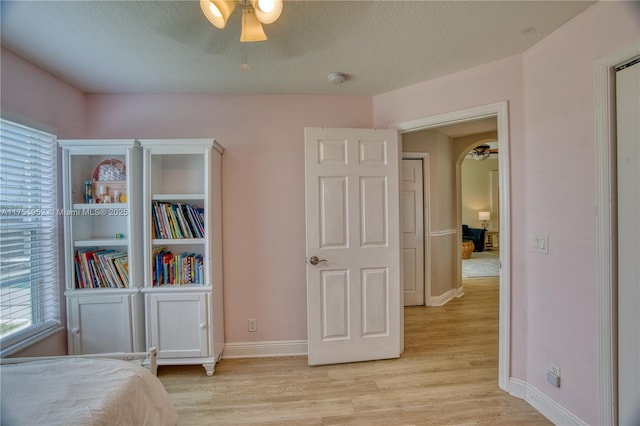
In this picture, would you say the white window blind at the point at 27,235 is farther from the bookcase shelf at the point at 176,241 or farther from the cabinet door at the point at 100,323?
the bookcase shelf at the point at 176,241

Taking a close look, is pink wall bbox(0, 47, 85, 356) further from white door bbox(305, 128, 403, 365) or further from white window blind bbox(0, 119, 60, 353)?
white door bbox(305, 128, 403, 365)

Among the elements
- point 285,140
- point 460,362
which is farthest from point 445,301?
point 285,140

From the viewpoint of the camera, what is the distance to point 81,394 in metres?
1.05

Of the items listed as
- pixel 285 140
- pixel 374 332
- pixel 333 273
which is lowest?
pixel 374 332

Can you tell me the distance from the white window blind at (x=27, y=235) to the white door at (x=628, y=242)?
3.61m

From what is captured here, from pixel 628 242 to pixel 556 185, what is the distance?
480 millimetres

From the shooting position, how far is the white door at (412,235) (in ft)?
12.5

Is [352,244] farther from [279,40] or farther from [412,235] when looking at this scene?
[412,235]

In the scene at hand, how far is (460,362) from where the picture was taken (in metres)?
2.39

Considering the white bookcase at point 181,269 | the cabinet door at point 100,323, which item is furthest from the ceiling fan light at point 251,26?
the cabinet door at point 100,323

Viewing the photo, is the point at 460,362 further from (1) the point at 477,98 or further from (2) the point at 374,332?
(1) the point at 477,98

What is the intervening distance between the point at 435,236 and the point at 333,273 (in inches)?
85.7

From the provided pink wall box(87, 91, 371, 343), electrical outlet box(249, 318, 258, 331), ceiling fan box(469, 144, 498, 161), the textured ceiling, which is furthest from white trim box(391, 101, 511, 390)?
ceiling fan box(469, 144, 498, 161)

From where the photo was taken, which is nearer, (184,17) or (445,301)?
(184,17)
